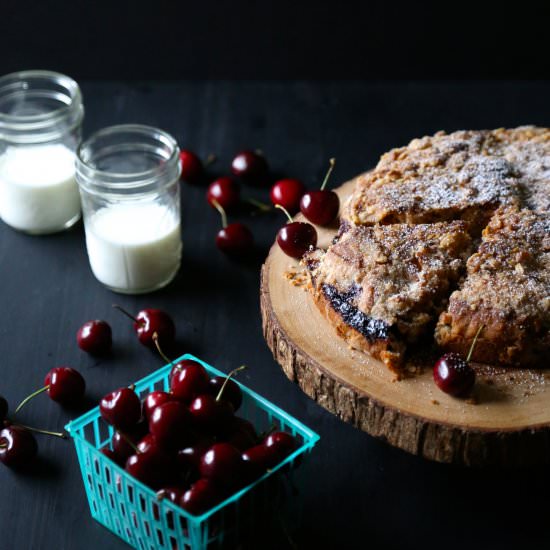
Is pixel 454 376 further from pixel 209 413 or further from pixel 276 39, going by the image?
pixel 276 39

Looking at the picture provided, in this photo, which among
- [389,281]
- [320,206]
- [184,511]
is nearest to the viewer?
[184,511]

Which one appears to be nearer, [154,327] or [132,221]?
[154,327]

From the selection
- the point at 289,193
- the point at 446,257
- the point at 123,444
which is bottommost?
the point at 289,193

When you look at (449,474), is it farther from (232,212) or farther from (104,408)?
(232,212)

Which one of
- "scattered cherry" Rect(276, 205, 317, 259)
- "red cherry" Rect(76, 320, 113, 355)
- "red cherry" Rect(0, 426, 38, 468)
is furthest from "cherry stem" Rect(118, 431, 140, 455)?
"scattered cherry" Rect(276, 205, 317, 259)

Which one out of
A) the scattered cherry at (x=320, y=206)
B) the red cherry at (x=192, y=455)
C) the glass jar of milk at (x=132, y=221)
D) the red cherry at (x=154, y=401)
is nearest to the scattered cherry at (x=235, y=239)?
the glass jar of milk at (x=132, y=221)

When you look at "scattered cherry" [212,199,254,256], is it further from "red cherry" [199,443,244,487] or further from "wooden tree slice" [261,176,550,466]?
"red cherry" [199,443,244,487]

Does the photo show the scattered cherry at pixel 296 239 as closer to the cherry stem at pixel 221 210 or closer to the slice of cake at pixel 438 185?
the slice of cake at pixel 438 185

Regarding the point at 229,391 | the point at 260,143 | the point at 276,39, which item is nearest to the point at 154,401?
the point at 229,391
